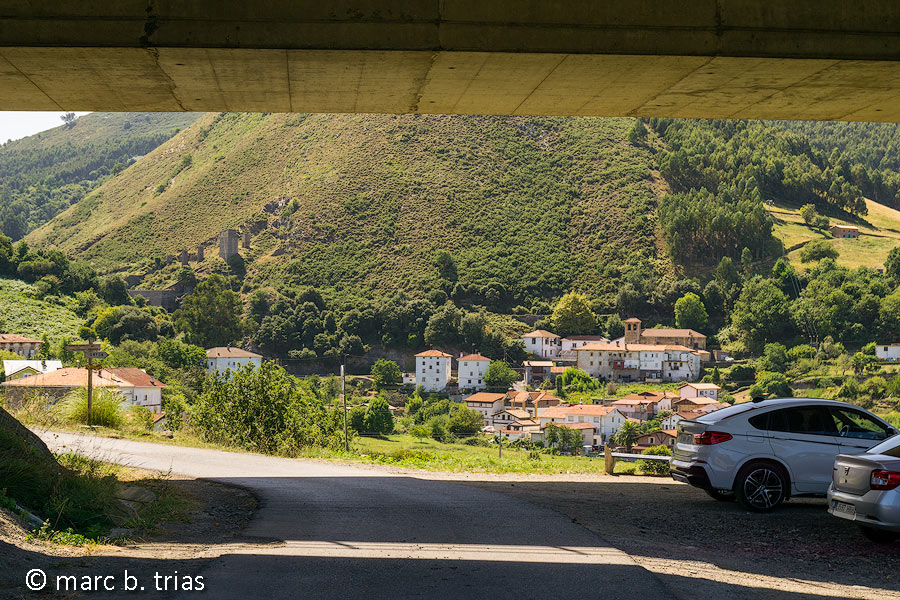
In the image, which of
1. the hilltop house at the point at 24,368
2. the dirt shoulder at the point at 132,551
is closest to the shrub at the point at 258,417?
the dirt shoulder at the point at 132,551

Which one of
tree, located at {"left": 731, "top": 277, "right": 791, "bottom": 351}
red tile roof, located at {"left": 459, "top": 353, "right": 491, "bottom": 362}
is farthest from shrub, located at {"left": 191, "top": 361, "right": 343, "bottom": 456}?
tree, located at {"left": 731, "top": 277, "right": 791, "bottom": 351}

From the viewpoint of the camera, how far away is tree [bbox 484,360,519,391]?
341ft

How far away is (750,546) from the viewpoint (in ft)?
26.7

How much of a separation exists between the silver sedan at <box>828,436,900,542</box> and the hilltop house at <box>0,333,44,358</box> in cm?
7998

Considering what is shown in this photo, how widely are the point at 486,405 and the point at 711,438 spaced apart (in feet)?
261

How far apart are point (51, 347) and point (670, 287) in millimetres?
84576

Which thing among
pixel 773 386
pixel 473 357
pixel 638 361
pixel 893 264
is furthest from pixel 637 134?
pixel 773 386

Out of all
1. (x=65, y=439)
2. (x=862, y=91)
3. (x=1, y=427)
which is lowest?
(x=65, y=439)

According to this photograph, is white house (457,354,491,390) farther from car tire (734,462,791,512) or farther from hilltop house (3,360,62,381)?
car tire (734,462,791,512)

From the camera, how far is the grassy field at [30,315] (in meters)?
93.4

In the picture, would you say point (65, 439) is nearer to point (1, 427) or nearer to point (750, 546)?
point (1, 427)

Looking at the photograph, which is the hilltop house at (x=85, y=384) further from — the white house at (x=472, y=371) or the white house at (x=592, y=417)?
the white house at (x=472, y=371)

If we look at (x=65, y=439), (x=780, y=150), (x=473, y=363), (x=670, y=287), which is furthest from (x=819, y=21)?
(x=780, y=150)

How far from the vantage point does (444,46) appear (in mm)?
8766
